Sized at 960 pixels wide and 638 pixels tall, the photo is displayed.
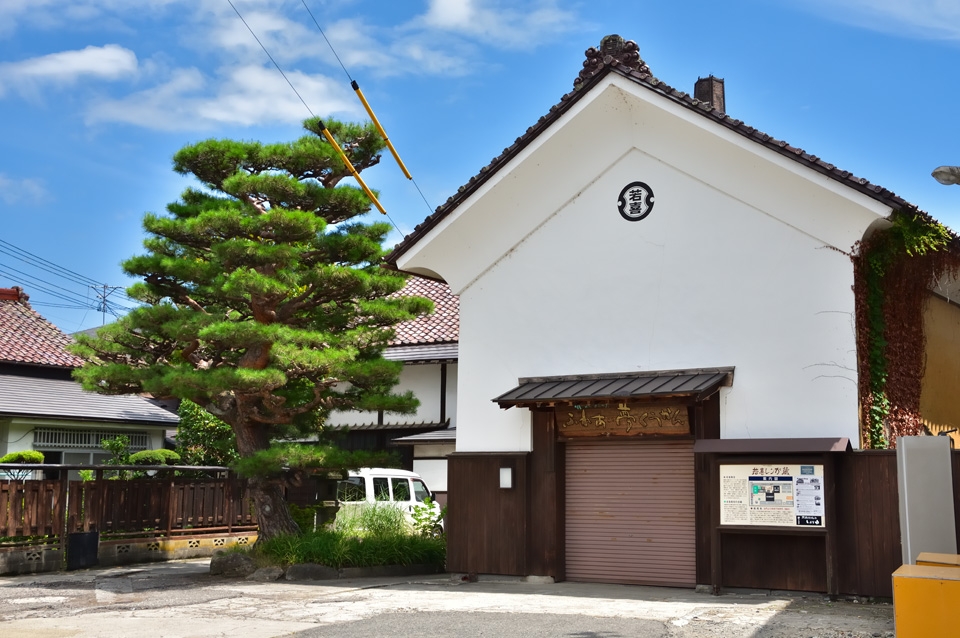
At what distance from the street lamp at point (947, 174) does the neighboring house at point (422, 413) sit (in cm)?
1405

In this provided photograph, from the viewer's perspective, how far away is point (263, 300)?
1592cm

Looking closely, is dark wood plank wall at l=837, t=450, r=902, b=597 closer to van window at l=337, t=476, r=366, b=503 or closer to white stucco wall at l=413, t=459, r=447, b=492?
van window at l=337, t=476, r=366, b=503

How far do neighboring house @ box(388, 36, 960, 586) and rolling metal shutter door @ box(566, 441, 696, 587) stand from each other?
26 millimetres

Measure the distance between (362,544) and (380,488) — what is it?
4.57 m

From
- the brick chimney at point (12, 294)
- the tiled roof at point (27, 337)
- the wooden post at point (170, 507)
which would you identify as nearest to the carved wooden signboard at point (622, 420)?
the wooden post at point (170, 507)

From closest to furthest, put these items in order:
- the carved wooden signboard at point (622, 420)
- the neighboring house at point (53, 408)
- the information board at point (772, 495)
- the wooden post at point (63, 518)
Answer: the information board at point (772, 495) → the carved wooden signboard at point (622, 420) → the wooden post at point (63, 518) → the neighboring house at point (53, 408)

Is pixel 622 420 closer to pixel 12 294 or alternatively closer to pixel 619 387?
pixel 619 387

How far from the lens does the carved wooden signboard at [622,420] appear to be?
12980 mm

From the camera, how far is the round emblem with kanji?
13.8 meters

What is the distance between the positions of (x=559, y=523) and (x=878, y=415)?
458 cm

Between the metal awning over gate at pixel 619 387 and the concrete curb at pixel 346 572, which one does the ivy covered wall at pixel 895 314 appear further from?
the concrete curb at pixel 346 572

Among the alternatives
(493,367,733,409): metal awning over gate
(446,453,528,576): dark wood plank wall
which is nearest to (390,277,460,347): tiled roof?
(446,453,528,576): dark wood plank wall

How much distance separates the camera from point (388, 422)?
24312mm

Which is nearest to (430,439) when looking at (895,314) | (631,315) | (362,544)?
(362,544)
